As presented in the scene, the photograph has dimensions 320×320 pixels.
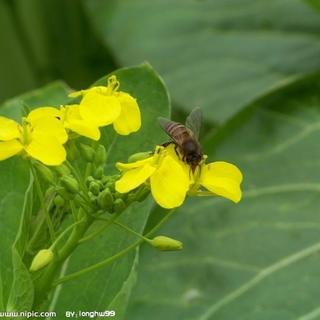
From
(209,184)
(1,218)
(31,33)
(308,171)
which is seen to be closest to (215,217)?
(308,171)

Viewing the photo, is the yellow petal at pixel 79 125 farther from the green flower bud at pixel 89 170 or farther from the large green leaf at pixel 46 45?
the large green leaf at pixel 46 45

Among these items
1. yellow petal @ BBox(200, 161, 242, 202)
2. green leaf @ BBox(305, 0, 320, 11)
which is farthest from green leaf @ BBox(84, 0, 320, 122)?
yellow petal @ BBox(200, 161, 242, 202)

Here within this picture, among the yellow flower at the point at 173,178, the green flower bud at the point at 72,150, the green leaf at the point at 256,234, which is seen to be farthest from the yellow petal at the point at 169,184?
the green leaf at the point at 256,234

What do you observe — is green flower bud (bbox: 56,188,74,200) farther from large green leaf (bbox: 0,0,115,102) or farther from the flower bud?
large green leaf (bbox: 0,0,115,102)

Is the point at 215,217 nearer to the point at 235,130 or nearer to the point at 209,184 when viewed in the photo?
the point at 235,130

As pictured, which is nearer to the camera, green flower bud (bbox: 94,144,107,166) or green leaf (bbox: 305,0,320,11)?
green flower bud (bbox: 94,144,107,166)

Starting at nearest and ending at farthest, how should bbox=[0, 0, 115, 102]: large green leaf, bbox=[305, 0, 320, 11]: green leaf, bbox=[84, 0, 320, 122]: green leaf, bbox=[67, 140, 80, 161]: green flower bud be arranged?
bbox=[67, 140, 80, 161]: green flower bud
bbox=[305, 0, 320, 11]: green leaf
bbox=[84, 0, 320, 122]: green leaf
bbox=[0, 0, 115, 102]: large green leaf

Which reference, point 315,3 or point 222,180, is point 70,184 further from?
point 315,3
